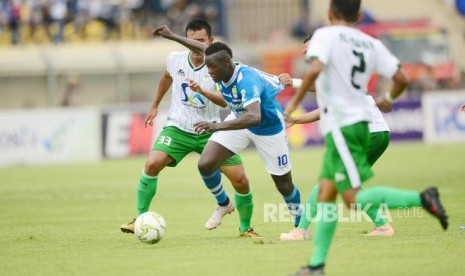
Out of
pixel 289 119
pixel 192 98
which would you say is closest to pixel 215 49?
pixel 289 119

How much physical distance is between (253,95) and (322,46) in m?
2.54

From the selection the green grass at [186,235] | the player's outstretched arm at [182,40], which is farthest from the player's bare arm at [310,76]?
the player's outstretched arm at [182,40]

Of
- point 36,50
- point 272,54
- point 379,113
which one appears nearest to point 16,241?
point 379,113

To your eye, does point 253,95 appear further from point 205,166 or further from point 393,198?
point 393,198

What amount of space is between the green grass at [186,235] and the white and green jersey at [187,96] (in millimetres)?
1412

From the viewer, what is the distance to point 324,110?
9430mm

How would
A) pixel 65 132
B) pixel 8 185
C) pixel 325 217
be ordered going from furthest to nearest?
1. pixel 65 132
2. pixel 8 185
3. pixel 325 217

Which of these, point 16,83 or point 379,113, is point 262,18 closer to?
point 16,83

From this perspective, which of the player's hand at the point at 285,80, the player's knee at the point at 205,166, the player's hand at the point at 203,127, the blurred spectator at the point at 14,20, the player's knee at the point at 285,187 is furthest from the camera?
the blurred spectator at the point at 14,20

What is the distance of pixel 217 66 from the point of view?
1152cm

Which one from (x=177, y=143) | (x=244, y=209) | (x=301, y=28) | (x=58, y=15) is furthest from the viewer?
(x=301, y=28)

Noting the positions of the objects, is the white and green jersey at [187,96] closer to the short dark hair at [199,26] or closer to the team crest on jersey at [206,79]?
the team crest on jersey at [206,79]

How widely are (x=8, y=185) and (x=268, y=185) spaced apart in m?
5.73

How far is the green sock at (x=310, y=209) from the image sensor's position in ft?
38.3
